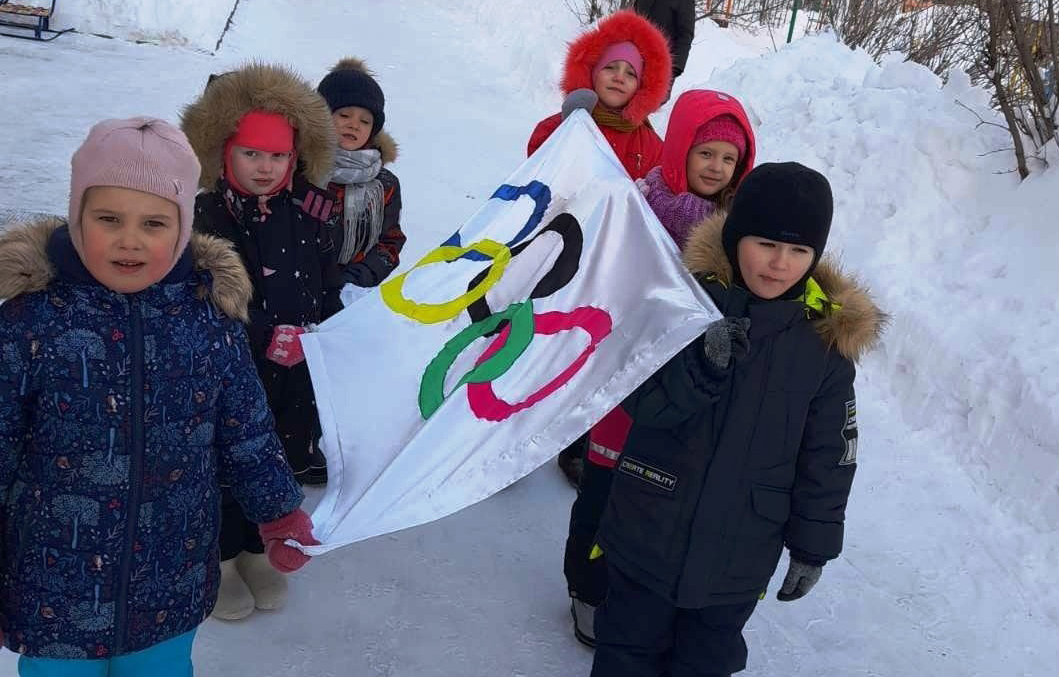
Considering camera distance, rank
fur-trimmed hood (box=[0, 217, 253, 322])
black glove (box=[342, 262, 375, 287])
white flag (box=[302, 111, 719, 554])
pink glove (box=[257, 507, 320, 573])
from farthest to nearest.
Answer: black glove (box=[342, 262, 375, 287])
white flag (box=[302, 111, 719, 554])
pink glove (box=[257, 507, 320, 573])
fur-trimmed hood (box=[0, 217, 253, 322])

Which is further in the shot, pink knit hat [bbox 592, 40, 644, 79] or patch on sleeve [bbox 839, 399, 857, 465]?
pink knit hat [bbox 592, 40, 644, 79]

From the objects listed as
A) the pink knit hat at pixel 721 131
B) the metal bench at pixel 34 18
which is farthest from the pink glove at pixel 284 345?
the metal bench at pixel 34 18

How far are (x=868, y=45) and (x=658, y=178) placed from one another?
840 cm

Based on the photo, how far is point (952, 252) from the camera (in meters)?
5.52

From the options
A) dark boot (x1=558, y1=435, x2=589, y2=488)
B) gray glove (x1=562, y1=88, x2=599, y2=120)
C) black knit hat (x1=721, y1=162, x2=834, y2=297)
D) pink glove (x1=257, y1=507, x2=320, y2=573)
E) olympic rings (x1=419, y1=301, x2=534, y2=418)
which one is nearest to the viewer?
pink glove (x1=257, y1=507, x2=320, y2=573)

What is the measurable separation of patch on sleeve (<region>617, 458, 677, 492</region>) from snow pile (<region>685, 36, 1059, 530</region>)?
2.25 meters

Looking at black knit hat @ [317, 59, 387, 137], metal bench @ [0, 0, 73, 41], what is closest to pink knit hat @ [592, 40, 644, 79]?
black knit hat @ [317, 59, 387, 137]

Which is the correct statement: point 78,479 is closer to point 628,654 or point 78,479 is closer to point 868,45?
point 628,654

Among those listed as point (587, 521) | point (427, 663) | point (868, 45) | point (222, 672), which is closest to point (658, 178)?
point (587, 521)

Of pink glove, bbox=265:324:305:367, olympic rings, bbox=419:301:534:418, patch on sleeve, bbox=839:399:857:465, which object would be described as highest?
patch on sleeve, bbox=839:399:857:465

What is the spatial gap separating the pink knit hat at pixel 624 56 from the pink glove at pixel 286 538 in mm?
2581

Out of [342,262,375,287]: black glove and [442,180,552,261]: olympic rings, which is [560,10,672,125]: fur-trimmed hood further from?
[342,262,375,287]: black glove

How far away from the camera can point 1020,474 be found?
410 cm

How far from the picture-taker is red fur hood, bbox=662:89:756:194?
10.2ft
